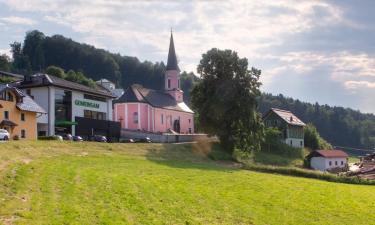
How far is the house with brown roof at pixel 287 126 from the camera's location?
93.4 meters

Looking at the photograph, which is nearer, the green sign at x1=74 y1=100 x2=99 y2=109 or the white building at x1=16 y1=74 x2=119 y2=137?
the white building at x1=16 y1=74 x2=119 y2=137

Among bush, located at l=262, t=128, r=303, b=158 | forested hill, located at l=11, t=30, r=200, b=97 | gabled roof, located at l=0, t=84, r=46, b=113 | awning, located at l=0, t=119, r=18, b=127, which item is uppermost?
forested hill, located at l=11, t=30, r=200, b=97

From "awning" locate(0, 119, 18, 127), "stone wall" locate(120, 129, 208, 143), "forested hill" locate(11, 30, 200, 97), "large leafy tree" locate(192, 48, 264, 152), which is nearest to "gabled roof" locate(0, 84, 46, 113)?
"awning" locate(0, 119, 18, 127)

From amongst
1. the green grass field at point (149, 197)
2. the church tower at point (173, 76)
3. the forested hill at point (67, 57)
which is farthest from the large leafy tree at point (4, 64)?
the green grass field at point (149, 197)

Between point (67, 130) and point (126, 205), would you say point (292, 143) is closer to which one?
point (67, 130)

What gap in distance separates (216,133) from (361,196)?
104ft

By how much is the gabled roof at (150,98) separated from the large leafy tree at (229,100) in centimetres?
1688

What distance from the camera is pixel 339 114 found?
19750cm

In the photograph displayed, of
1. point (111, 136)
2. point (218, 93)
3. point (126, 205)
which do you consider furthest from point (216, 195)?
point (111, 136)

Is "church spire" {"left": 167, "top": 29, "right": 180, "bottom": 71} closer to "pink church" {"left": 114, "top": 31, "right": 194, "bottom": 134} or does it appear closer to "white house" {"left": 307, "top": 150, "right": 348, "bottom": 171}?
"pink church" {"left": 114, "top": 31, "right": 194, "bottom": 134}

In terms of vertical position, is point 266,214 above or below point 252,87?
below

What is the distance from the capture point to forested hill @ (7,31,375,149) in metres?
176

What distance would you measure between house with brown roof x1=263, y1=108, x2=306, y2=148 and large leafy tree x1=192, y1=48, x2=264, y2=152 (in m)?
32.4

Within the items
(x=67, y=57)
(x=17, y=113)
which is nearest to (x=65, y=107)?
(x=17, y=113)
